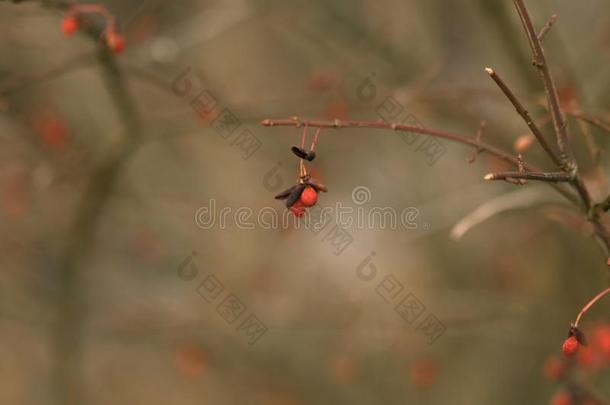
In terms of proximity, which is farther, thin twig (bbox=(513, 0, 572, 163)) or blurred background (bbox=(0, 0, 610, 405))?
blurred background (bbox=(0, 0, 610, 405))

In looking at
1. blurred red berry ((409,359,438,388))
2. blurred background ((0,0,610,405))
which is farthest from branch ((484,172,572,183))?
blurred red berry ((409,359,438,388))

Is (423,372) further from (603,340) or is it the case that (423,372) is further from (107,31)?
(107,31)

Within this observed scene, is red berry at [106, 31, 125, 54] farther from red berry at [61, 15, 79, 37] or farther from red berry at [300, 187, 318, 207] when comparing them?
red berry at [300, 187, 318, 207]

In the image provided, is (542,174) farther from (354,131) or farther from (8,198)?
(354,131)

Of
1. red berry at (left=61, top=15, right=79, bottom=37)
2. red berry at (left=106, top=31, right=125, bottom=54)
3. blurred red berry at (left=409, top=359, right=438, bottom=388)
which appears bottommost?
blurred red berry at (left=409, top=359, right=438, bottom=388)

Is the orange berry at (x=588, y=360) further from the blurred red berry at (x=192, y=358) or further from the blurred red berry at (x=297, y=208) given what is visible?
the blurred red berry at (x=192, y=358)

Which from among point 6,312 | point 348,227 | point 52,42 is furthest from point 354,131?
point 6,312

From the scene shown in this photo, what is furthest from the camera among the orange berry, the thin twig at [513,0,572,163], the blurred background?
the blurred background

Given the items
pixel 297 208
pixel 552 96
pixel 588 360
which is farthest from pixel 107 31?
pixel 588 360
